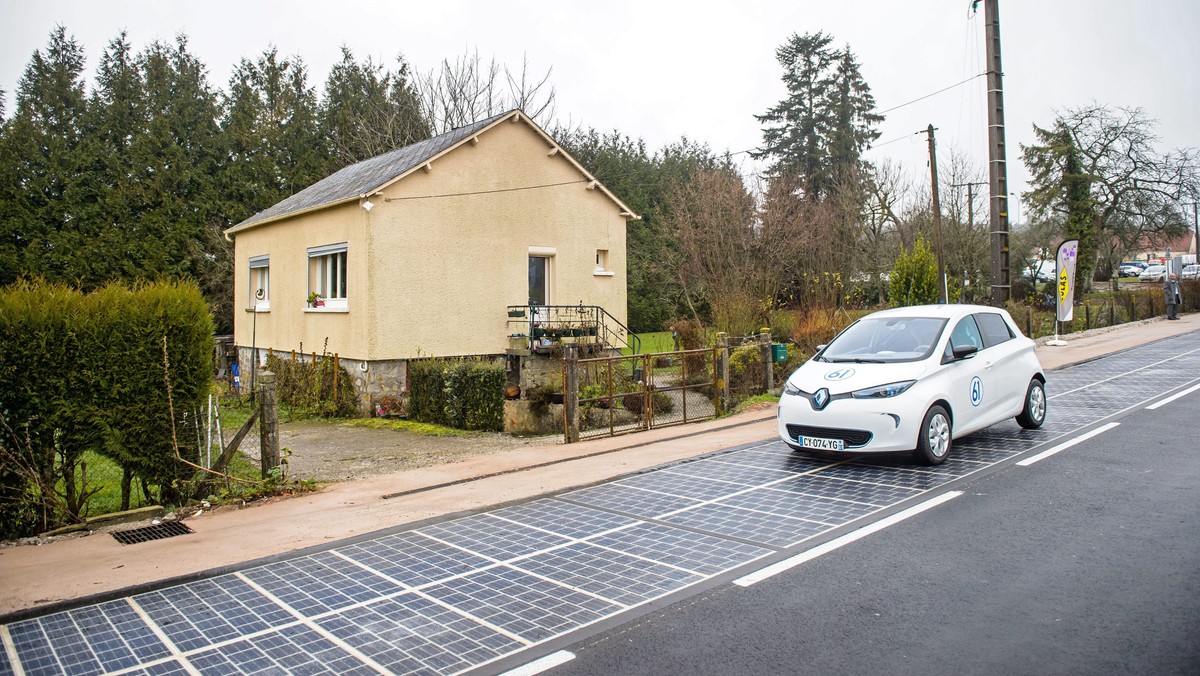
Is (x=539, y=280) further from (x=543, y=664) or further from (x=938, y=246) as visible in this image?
(x=543, y=664)

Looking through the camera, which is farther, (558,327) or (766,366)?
(558,327)

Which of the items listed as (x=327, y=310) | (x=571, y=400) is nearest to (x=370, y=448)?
(x=571, y=400)

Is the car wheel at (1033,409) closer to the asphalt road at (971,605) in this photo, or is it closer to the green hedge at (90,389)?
the asphalt road at (971,605)

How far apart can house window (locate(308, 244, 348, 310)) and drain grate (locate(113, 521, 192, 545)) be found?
446 inches

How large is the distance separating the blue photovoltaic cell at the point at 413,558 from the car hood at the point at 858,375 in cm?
453

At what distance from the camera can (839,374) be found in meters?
8.64

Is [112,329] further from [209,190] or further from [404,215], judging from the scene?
[209,190]

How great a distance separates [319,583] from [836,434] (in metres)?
5.47

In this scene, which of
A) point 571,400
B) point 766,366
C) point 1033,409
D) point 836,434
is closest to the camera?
point 836,434

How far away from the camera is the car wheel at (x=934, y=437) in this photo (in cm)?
805

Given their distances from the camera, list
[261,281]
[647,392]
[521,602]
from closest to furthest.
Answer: [521,602] < [647,392] < [261,281]

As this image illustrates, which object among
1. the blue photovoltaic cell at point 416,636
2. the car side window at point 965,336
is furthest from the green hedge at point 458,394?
the blue photovoltaic cell at point 416,636

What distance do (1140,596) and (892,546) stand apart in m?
1.54

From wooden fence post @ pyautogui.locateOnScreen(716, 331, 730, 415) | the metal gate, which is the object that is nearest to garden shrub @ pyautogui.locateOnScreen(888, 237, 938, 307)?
wooden fence post @ pyautogui.locateOnScreen(716, 331, 730, 415)
